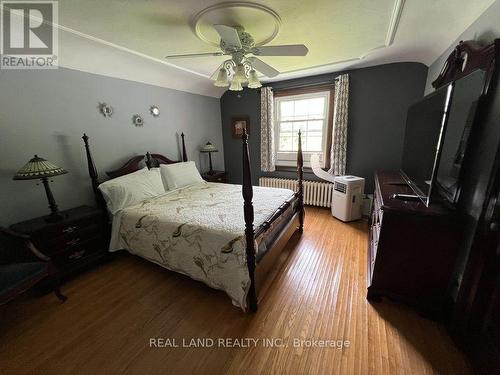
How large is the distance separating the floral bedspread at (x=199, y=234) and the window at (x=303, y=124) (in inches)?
62.5

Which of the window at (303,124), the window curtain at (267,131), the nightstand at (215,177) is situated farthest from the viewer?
the nightstand at (215,177)

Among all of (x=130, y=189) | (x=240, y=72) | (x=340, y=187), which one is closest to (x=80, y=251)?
(x=130, y=189)

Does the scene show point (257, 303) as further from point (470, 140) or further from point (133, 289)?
point (470, 140)

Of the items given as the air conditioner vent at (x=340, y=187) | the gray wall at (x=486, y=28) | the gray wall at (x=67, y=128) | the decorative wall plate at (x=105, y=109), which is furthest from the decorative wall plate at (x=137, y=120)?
the gray wall at (x=486, y=28)

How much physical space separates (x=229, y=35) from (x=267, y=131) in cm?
257

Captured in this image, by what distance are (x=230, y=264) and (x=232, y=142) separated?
3427 millimetres

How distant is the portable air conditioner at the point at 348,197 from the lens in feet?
10.3

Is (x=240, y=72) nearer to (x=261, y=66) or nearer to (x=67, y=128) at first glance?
(x=261, y=66)

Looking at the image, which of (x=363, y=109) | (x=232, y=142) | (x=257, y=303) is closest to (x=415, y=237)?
(x=257, y=303)

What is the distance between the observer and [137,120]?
3031mm

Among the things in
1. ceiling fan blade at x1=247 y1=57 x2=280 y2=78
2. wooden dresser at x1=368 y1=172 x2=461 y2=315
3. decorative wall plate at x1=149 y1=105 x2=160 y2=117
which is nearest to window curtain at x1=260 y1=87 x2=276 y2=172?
ceiling fan blade at x1=247 y1=57 x2=280 y2=78

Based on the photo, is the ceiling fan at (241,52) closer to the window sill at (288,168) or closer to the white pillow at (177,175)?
the white pillow at (177,175)

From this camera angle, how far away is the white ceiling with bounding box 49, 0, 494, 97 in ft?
5.09

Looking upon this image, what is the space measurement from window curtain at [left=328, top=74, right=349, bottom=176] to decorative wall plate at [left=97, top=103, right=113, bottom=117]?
334 cm
